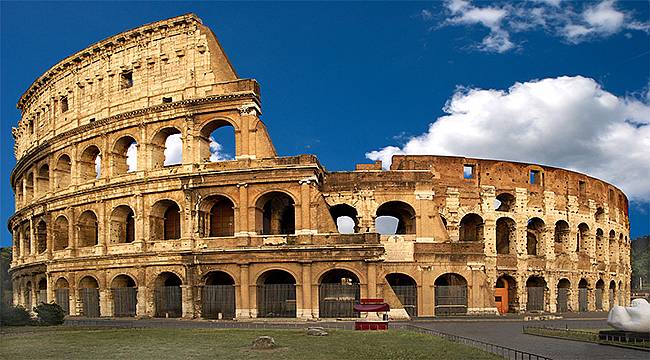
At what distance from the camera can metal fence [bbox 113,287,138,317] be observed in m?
30.9

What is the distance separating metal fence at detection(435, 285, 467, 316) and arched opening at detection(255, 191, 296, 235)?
8.34m

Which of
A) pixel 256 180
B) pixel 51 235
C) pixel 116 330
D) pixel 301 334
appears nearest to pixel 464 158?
pixel 256 180

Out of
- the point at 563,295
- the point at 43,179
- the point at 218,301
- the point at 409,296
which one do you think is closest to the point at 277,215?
the point at 218,301

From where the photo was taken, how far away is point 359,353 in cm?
1575

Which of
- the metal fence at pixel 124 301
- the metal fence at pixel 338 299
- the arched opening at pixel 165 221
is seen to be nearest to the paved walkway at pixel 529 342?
the metal fence at pixel 338 299

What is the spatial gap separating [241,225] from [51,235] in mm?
13503

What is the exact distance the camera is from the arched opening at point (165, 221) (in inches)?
1221

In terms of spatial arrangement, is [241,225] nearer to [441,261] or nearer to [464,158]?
[441,261]

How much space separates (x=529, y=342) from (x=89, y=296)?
75.4ft

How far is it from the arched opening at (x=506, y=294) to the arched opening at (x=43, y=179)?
2805 cm

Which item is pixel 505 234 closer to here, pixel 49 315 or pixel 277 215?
pixel 277 215

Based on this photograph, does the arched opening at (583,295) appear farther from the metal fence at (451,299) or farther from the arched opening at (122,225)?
the arched opening at (122,225)

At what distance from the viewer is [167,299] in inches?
1194

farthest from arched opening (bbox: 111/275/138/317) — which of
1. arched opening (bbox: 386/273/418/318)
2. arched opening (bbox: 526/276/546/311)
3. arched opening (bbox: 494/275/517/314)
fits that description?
arched opening (bbox: 526/276/546/311)
